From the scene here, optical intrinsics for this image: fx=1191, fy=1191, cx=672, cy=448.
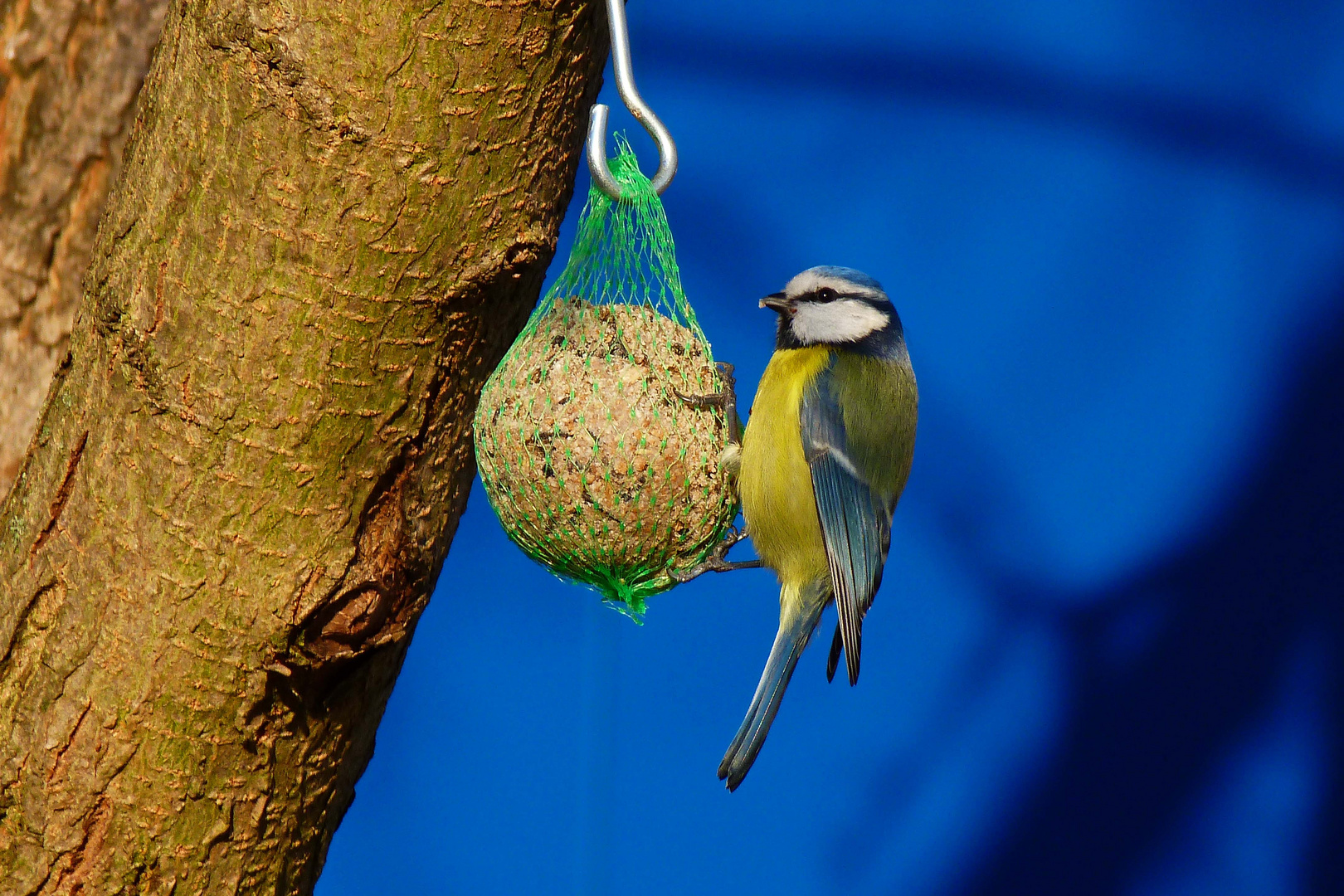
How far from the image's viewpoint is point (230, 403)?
1.24 metres

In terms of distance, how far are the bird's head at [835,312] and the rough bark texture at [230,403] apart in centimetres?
79

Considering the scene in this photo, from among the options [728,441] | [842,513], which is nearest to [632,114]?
[728,441]

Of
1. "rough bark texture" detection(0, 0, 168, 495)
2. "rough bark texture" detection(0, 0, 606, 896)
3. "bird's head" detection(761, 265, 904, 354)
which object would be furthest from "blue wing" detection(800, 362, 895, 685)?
"rough bark texture" detection(0, 0, 168, 495)

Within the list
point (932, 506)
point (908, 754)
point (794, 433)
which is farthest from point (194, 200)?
point (908, 754)

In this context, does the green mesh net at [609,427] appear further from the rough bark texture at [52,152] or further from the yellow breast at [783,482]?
the rough bark texture at [52,152]

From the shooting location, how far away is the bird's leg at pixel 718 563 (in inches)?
70.9

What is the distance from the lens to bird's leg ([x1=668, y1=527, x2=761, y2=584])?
5.91ft

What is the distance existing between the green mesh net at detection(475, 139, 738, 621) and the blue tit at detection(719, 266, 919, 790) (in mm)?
161

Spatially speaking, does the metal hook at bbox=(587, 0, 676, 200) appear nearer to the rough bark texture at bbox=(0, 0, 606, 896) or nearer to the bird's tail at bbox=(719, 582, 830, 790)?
the rough bark texture at bbox=(0, 0, 606, 896)

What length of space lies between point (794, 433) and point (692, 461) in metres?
0.32

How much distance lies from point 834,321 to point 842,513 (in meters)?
0.34

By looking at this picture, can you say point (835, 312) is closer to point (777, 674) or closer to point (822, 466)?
point (822, 466)

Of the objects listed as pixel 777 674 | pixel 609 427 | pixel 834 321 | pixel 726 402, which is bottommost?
pixel 777 674

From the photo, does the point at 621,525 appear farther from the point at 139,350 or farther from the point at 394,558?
the point at 139,350
